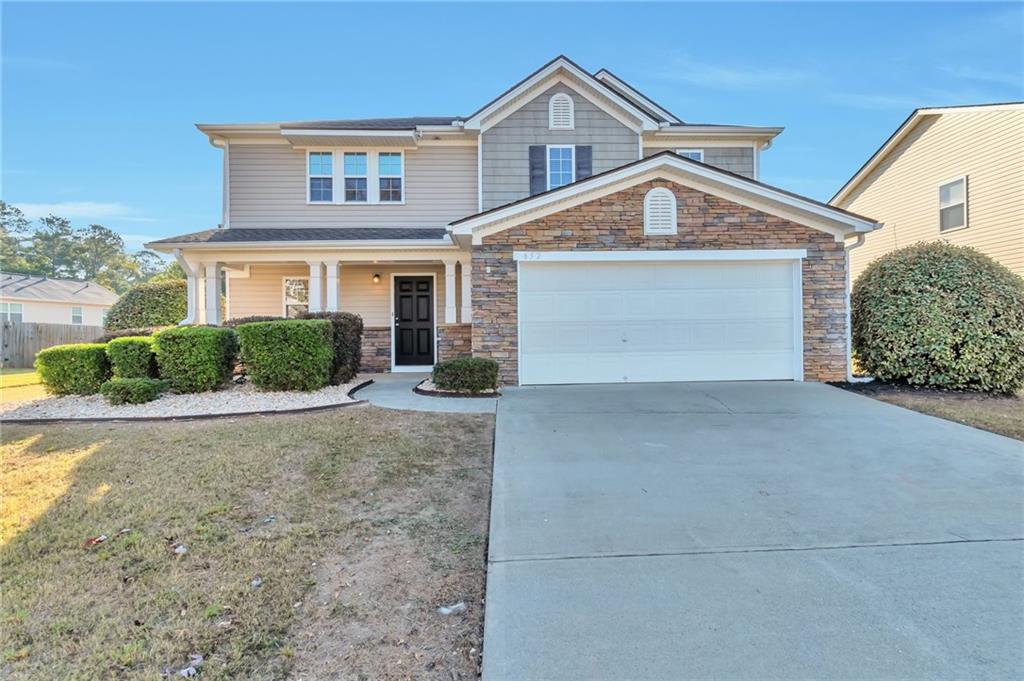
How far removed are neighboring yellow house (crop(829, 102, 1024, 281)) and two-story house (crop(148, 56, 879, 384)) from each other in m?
5.78

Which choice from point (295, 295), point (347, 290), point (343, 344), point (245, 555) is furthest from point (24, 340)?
point (245, 555)

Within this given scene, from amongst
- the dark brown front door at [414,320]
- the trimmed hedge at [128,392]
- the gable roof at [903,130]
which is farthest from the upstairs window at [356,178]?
the gable roof at [903,130]

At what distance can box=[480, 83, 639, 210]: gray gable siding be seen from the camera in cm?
1275

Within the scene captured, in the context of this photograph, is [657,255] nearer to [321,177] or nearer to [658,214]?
[658,214]

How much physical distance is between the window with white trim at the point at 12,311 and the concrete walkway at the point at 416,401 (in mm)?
26860

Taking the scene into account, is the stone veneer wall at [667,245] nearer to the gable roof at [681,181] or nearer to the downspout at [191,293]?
the gable roof at [681,181]

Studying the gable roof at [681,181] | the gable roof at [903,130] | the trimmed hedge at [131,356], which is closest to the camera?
the trimmed hedge at [131,356]

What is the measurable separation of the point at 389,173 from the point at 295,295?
13.1 feet

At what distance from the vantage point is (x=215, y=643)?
8.19 ft

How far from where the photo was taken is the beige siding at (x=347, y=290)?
13117 mm

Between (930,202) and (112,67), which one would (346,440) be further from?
(930,202)

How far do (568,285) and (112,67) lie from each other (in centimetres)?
1323

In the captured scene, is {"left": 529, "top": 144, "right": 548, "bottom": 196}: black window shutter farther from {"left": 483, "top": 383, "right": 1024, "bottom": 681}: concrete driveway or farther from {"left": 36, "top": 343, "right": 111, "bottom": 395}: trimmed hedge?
{"left": 36, "top": 343, "right": 111, "bottom": 395}: trimmed hedge

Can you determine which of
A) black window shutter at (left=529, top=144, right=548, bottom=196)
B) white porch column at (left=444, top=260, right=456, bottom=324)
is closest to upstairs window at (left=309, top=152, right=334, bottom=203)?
white porch column at (left=444, top=260, right=456, bottom=324)
